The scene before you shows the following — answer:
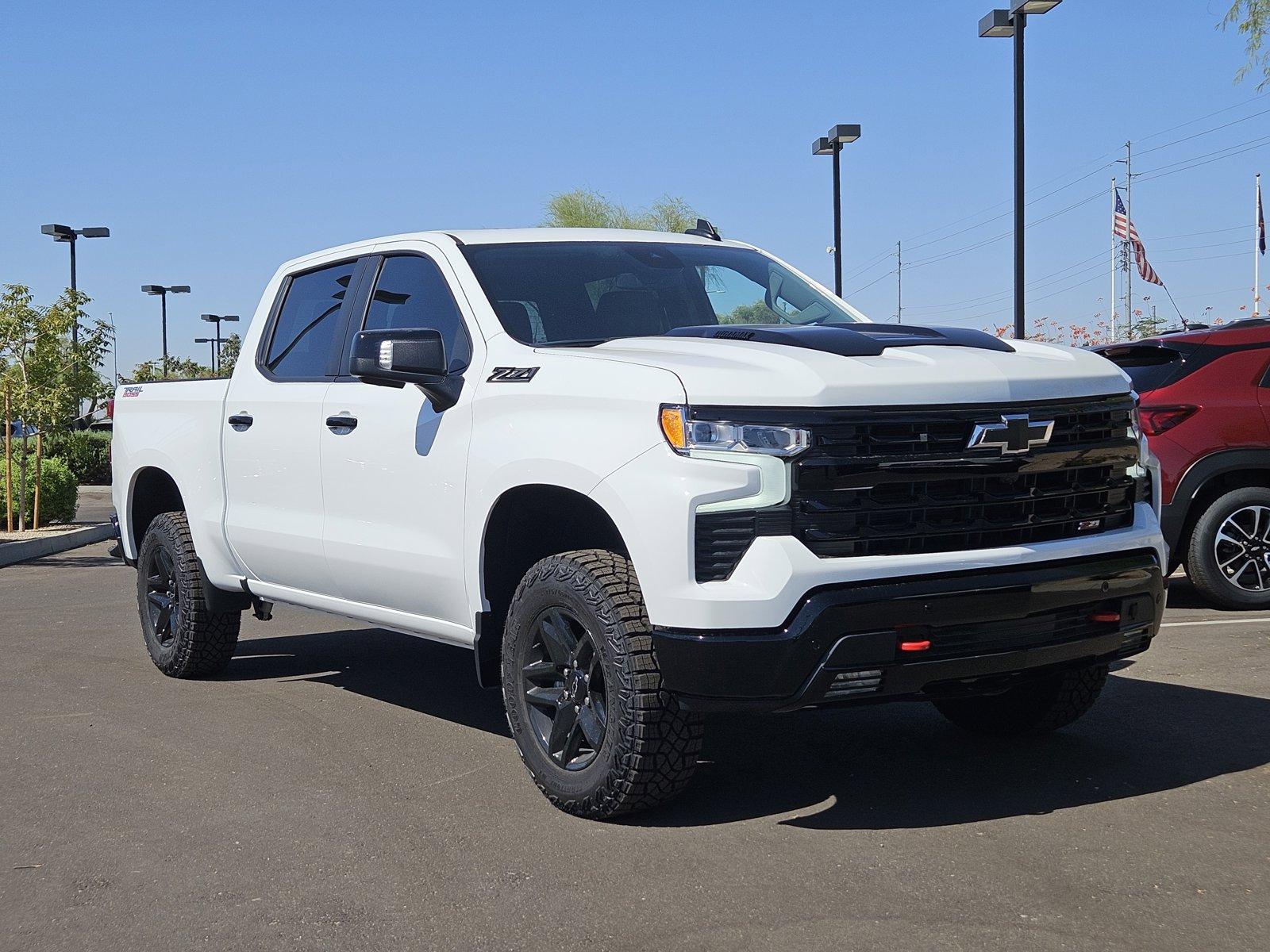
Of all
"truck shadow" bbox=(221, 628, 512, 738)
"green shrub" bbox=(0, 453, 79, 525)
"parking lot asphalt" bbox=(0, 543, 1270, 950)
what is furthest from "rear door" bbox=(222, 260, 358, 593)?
"green shrub" bbox=(0, 453, 79, 525)

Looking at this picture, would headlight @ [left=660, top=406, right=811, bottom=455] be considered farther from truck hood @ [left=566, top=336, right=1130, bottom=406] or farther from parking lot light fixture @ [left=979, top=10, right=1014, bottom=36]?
parking lot light fixture @ [left=979, top=10, right=1014, bottom=36]

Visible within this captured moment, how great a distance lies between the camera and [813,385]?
13.6ft

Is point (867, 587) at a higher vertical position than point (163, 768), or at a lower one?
higher

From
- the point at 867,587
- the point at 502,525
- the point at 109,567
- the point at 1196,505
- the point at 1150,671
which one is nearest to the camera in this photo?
the point at 867,587

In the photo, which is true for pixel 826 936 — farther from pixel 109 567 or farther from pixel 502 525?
pixel 109 567

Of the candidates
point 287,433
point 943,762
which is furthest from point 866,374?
point 287,433

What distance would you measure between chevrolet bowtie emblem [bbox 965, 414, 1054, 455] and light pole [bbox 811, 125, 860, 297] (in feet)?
57.8

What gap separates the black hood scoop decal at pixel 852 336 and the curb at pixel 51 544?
12.7m

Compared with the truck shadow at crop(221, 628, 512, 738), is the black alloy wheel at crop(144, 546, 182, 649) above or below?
above

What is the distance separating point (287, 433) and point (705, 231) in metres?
2.10

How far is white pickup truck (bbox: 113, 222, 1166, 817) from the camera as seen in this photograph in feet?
13.5

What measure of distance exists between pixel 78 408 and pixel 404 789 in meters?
18.2

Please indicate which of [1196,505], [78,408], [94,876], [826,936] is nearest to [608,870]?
[826,936]

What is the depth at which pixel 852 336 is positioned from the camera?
4.72 meters
